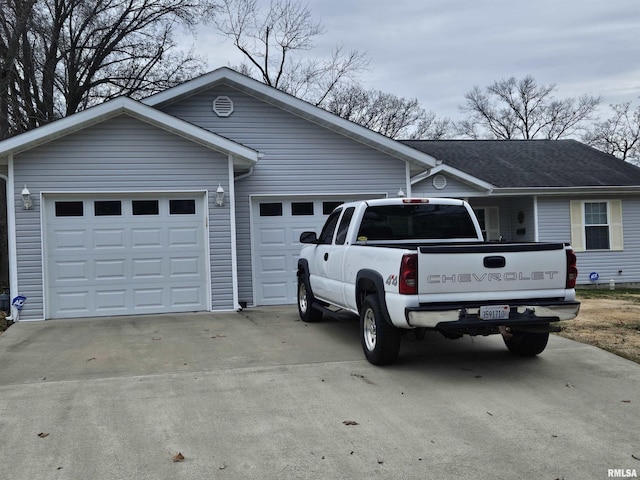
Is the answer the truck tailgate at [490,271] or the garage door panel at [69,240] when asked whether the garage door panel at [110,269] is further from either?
the truck tailgate at [490,271]

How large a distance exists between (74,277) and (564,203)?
529 inches

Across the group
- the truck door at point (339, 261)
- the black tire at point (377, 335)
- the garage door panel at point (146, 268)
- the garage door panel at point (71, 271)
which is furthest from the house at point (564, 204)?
the black tire at point (377, 335)

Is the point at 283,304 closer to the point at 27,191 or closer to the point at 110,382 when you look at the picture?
the point at 27,191

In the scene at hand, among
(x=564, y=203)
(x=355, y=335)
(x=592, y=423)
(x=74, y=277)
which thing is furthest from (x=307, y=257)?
(x=564, y=203)

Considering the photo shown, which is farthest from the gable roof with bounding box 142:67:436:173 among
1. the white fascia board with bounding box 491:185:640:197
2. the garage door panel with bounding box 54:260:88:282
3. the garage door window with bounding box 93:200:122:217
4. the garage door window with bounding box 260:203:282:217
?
the white fascia board with bounding box 491:185:640:197

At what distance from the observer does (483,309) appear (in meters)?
5.76

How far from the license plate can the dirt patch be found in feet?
6.99

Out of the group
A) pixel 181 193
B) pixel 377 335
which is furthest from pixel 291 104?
pixel 377 335

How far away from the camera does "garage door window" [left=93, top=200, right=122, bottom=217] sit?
10.7 m

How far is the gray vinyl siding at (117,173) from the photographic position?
10273mm

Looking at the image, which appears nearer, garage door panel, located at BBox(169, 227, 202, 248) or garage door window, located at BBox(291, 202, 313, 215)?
garage door panel, located at BBox(169, 227, 202, 248)

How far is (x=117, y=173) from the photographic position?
10.7 meters

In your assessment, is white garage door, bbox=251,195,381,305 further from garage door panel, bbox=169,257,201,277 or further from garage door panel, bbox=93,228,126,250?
garage door panel, bbox=93,228,126,250

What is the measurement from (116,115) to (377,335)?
7.01 m
